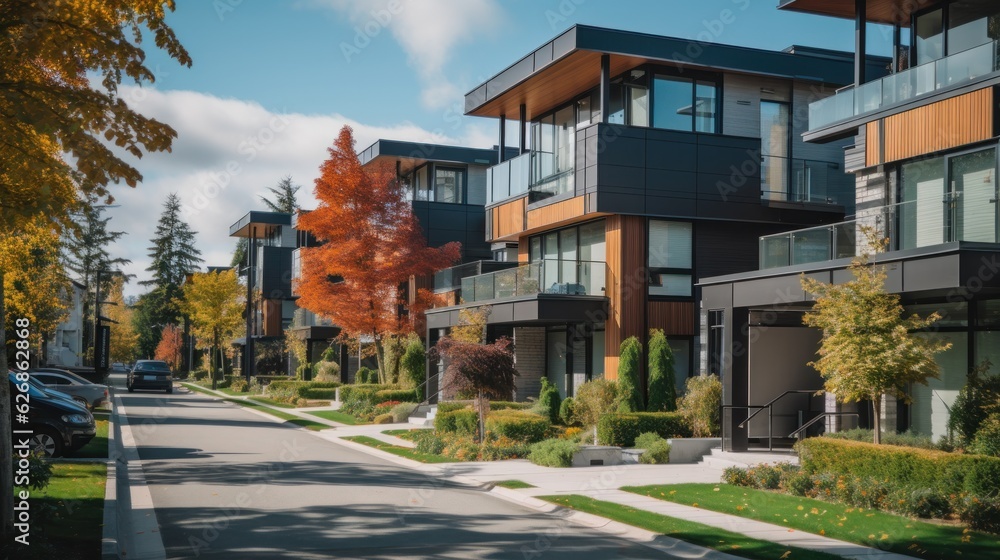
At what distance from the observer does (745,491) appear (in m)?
15.9

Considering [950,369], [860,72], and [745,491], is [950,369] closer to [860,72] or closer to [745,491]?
[745,491]

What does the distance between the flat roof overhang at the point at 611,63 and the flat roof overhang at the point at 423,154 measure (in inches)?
521

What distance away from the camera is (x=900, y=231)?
17.8 meters

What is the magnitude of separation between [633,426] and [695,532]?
993 centimetres

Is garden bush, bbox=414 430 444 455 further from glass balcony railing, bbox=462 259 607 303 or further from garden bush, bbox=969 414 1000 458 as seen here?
garden bush, bbox=969 414 1000 458

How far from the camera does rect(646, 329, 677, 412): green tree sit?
23922mm

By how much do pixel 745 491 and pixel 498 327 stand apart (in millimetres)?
18150

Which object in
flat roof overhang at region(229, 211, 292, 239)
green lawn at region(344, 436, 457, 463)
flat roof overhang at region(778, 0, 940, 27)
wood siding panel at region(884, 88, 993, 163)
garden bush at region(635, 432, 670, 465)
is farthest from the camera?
flat roof overhang at region(229, 211, 292, 239)

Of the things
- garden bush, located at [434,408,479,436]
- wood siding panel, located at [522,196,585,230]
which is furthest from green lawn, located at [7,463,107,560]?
wood siding panel, located at [522,196,585,230]

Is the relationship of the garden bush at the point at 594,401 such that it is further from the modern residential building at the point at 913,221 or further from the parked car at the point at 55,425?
the parked car at the point at 55,425

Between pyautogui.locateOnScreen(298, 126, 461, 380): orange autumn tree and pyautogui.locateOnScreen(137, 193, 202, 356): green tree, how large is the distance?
68894 millimetres

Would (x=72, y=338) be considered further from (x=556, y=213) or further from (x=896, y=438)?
(x=896, y=438)

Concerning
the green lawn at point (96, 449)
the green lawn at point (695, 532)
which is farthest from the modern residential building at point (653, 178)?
the green lawn at point (695, 532)

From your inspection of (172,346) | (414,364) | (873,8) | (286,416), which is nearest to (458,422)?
(414,364)
